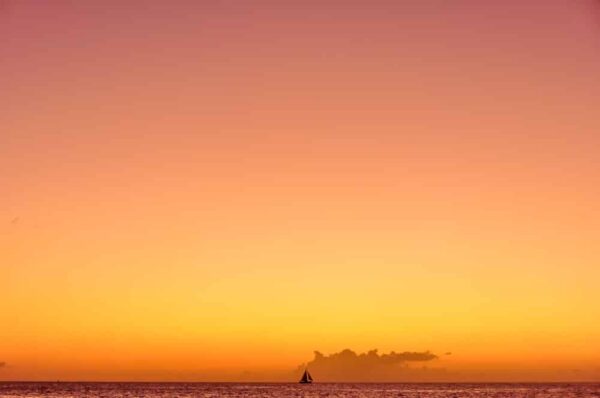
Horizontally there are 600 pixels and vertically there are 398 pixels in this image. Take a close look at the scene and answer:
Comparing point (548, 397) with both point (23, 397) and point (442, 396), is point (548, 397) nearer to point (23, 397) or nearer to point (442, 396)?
point (442, 396)

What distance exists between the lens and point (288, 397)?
176 meters

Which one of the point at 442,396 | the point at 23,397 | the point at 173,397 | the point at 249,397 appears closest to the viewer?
the point at 23,397

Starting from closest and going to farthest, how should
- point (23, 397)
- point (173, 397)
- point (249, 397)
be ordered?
point (23, 397)
point (173, 397)
point (249, 397)

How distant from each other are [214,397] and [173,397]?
981cm

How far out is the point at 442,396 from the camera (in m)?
193

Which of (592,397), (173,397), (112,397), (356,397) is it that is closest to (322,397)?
(356,397)

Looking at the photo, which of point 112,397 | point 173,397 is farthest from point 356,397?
point 112,397

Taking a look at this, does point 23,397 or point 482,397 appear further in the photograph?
point 482,397

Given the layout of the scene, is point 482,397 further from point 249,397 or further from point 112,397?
point 112,397

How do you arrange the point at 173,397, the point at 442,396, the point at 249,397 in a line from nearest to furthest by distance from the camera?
the point at 173,397
the point at 249,397
the point at 442,396

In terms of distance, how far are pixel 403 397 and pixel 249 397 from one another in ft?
106

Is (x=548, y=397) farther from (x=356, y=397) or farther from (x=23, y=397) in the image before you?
(x=23, y=397)

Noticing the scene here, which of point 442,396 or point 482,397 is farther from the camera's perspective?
point 442,396

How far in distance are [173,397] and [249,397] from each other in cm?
1812
